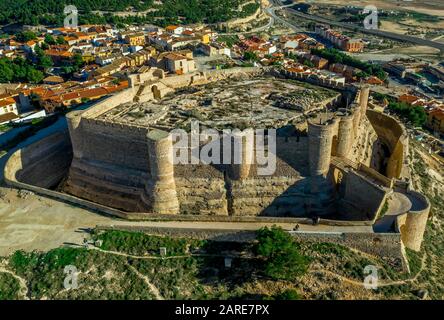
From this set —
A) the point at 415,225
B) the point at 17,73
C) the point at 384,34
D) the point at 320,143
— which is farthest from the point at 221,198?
the point at 384,34

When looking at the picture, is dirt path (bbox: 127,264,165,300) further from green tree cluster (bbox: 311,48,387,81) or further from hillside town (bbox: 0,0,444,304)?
green tree cluster (bbox: 311,48,387,81)

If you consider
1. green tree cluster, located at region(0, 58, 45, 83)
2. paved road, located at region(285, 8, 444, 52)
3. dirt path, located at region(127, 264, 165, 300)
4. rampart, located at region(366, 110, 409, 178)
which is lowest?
paved road, located at region(285, 8, 444, 52)

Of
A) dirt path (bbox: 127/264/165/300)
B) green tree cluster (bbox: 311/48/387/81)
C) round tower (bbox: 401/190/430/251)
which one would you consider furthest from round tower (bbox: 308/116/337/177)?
green tree cluster (bbox: 311/48/387/81)

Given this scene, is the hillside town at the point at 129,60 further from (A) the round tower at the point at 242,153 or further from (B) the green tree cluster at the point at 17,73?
(A) the round tower at the point at 242,153

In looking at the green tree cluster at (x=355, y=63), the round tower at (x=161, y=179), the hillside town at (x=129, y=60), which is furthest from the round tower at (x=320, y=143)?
the green tree cluster at (x=355, y=63)

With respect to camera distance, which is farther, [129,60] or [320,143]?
[129,60]

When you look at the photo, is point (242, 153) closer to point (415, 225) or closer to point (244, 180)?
point (244, 180)
